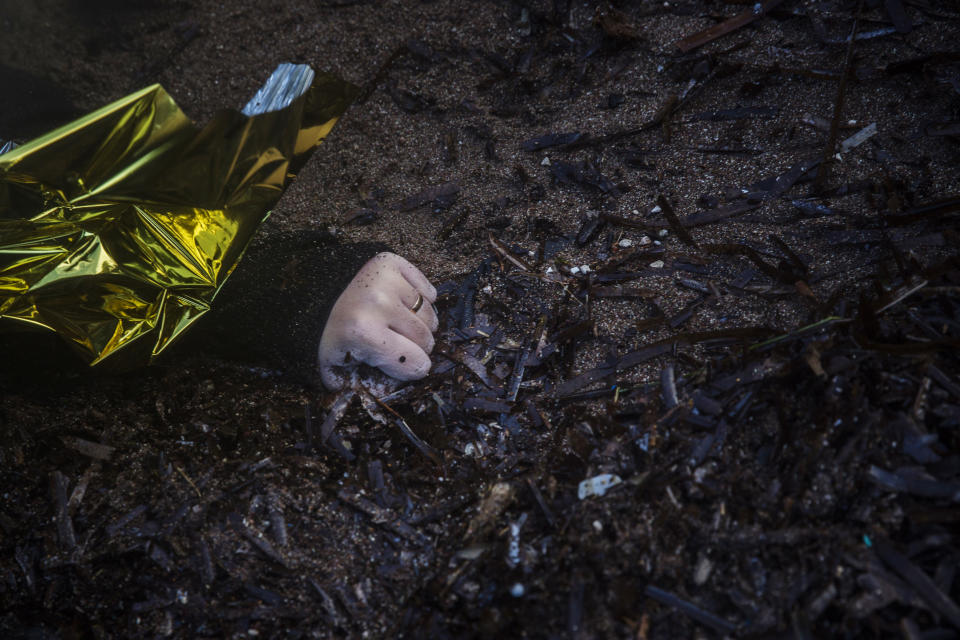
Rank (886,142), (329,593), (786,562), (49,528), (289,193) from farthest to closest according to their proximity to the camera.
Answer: (289,193), (886,142), (49,528), (329,593), (786,562)

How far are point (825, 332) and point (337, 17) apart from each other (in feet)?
8.80

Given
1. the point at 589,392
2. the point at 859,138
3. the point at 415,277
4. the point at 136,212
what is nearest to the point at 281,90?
the point at 136,212

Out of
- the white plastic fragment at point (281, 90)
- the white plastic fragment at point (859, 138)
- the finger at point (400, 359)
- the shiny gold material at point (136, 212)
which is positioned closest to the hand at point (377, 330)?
the finger at point (400, 359)

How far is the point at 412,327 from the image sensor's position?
1865mm

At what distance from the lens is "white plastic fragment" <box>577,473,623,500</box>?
143cm

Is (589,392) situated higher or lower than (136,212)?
lower

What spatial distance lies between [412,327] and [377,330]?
0.14m

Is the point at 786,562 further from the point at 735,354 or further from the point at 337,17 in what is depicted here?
the point at 337,17

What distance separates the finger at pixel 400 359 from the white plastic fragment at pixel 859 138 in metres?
1.70

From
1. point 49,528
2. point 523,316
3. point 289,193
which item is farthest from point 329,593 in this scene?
point 289,193

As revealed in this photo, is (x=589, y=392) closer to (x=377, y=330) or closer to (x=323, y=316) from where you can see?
(x=377, y=330)

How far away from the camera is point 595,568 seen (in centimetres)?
133

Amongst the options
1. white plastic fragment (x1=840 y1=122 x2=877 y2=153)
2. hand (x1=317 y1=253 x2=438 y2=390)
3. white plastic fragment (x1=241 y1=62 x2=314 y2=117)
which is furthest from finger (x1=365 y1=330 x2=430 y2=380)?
white plastic fragment (x1=840 y1=122 x2=877 y2=153)

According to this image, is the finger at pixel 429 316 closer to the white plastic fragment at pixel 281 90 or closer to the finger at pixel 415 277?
the finger at pixel 415 277
